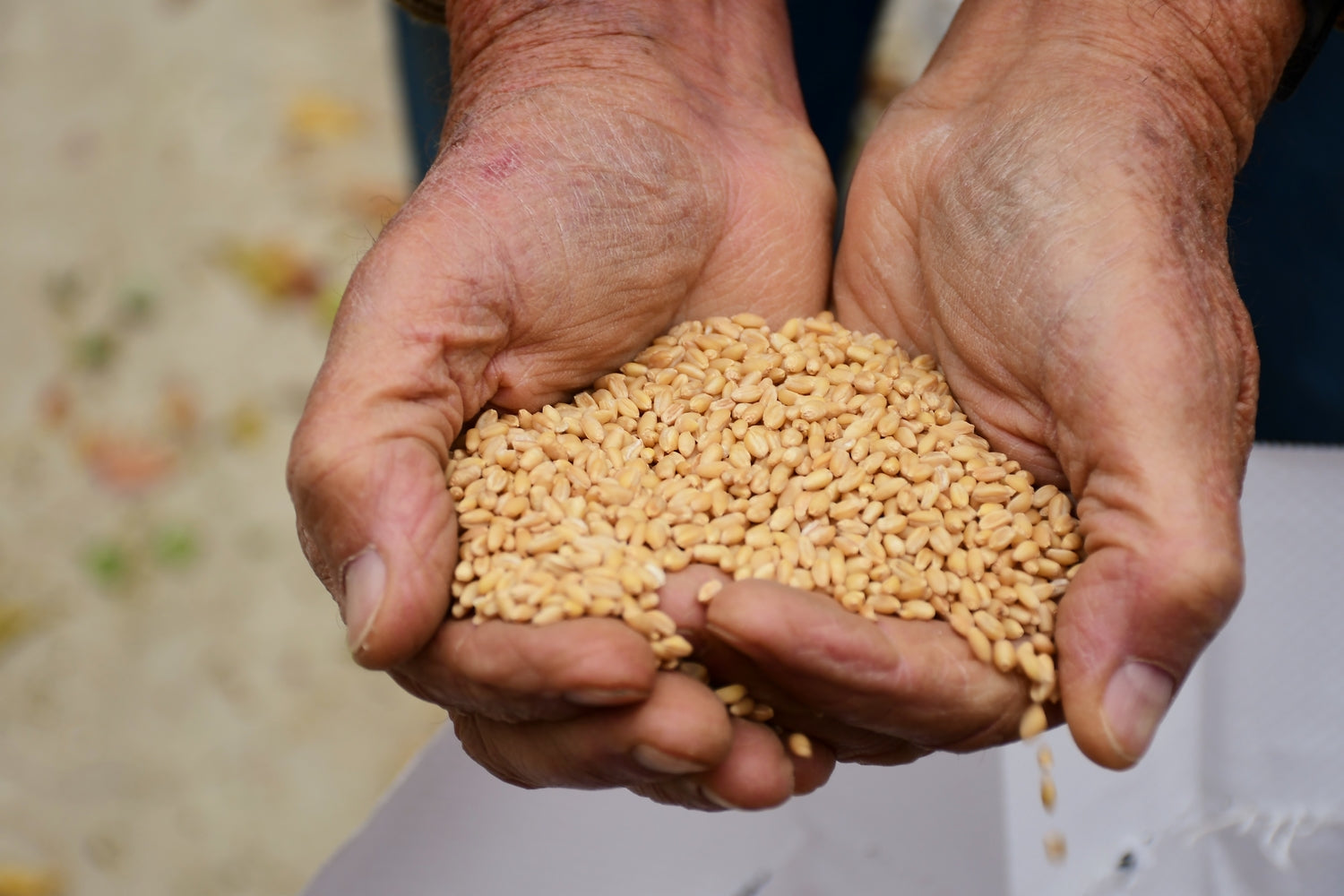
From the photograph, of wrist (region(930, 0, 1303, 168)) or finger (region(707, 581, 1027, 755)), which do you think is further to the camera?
wrist (region(930, 0, 1303, 168))

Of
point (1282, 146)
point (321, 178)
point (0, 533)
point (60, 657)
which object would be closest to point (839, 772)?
point (1282, 146)

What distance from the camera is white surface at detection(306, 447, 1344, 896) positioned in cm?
207

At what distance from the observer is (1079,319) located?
5.15 feet

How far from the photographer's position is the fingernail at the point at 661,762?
135cm

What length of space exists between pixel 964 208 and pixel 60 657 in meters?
2.69

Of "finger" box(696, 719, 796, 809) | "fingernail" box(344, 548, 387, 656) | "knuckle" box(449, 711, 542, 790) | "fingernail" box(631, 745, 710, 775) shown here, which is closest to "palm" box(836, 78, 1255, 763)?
"finger" box(696, 719, 796, 809)

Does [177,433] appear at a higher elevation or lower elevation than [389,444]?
lower

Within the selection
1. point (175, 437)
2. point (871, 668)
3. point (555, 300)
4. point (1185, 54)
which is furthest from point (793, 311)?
point (175, 437)

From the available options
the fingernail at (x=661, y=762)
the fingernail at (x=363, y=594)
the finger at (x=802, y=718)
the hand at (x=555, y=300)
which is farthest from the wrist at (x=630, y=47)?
the fingernail at (x=661, y=762)

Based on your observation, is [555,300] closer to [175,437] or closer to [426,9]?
[426,9]

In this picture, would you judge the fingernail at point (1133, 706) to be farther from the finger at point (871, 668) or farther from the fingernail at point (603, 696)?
the fingernail at point (603, 696)

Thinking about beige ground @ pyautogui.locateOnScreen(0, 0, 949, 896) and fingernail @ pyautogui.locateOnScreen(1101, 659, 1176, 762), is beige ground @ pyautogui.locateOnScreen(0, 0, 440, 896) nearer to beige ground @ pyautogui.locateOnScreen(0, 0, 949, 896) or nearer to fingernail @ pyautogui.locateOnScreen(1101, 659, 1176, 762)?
beige ground @ pyautogui.locateOnScreen(0, 0, 949, 896)

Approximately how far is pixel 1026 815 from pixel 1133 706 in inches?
32.9

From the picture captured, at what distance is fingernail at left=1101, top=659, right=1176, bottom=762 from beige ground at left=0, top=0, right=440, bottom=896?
6.95ft
